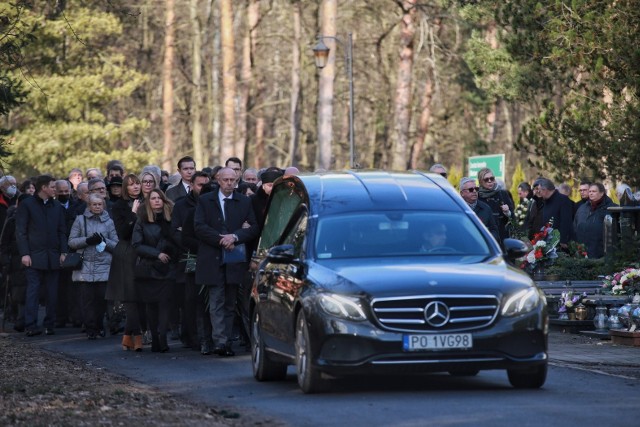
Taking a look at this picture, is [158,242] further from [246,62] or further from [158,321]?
[246,62]

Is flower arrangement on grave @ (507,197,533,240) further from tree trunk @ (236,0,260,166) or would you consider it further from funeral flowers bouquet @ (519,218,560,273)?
tree trunk @ (236,0,260,166)

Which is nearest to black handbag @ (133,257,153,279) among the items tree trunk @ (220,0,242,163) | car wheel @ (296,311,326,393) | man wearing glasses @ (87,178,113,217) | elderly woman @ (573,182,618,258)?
man wearing glasses @ (87,178,113,217)

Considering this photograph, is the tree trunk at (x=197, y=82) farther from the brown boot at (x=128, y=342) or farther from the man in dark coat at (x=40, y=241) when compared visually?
the brown boot at (x=128, y=342)

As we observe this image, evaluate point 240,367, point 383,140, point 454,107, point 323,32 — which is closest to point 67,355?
point 240,367

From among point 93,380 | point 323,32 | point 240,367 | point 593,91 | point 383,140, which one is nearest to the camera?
point 93,380

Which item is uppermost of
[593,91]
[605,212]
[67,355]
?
[593,91]

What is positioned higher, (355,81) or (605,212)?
(355,81)

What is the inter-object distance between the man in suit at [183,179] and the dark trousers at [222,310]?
2783 millimetres

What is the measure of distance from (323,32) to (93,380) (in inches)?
1205

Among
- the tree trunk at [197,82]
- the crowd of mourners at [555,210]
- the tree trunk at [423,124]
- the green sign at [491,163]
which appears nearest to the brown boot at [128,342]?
the crowd of mourners at [555,210]

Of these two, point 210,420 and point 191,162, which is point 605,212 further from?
point 210,420

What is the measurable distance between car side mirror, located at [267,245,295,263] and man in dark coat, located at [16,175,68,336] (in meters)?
9.31

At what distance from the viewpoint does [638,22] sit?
81.1 ft

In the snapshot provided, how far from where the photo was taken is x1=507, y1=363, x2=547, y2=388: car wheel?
1281cm
